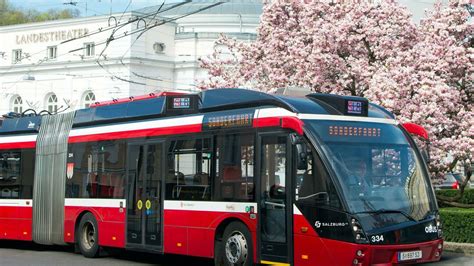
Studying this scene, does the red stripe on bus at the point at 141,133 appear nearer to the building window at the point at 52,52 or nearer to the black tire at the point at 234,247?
the black tire at the point at 234,247

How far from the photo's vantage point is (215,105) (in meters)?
13.7

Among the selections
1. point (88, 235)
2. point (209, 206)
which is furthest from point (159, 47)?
point (209, 206)

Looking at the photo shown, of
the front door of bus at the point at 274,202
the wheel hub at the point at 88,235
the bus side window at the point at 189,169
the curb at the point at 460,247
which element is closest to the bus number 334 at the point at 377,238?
the front door of bus at the point at 274,202

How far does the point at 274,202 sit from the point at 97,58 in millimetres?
47268

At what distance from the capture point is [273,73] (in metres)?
22.8

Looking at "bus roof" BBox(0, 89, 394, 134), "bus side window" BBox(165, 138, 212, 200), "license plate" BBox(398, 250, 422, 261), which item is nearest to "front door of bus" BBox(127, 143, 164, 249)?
"bus side window" BBox(165, 138, 212, 200)

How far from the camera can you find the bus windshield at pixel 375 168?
37.2ft

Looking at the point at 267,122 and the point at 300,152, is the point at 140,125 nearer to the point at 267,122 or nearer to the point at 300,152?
the point at 267,122

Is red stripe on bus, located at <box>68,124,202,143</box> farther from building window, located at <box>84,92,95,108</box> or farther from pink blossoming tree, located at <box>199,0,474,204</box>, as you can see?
building window, located at <box>84,92,95,108</box>

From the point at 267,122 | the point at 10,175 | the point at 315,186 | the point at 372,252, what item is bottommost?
the point at 372,252

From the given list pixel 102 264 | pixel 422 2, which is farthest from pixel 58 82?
pixel 102 264

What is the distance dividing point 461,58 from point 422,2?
3805cm

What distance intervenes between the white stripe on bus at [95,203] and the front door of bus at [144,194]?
1.36 ft

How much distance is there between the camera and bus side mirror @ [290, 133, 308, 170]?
11539mm
